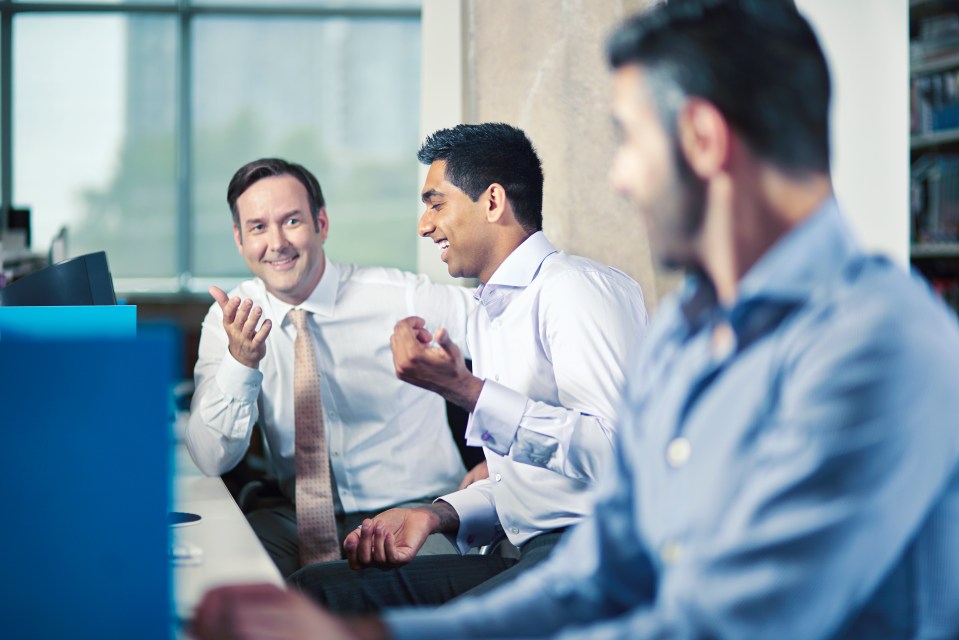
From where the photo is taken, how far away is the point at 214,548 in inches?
49.3

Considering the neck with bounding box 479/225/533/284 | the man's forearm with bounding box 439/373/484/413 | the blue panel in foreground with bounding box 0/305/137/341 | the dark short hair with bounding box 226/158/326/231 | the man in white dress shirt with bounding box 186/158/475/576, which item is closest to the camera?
the blue panel in foreground with bounding box 0/305/137/341

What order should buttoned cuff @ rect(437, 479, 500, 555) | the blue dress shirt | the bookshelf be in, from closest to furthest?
the blue dress shirt, buttoned cuff @ rect(437, 479, 500, 555), the bookshelf

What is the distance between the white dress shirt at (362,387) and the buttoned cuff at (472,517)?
339 mm

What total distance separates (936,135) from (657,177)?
353 cm

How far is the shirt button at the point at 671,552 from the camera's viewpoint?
68 centimetres

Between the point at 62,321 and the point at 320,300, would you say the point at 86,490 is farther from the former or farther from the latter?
the point at 320,300

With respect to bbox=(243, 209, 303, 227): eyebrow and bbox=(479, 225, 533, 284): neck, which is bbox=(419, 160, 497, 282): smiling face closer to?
bbox=(479, 225, 533, 284): neck

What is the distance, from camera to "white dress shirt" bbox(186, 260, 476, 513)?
7.09 ft

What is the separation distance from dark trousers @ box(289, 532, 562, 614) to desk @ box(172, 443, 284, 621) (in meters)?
0.23

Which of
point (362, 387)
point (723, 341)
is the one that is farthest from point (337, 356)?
point (723, 341)

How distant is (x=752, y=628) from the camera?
24.1 inches

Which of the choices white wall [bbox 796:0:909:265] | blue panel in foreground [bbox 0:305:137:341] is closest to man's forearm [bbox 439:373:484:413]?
blue panel in foreground [bbox 0:305:137:341]

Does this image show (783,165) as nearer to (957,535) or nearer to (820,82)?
(820,82)

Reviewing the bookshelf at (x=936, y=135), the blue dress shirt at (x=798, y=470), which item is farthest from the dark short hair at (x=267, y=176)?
the bookshelf at (x=936, y=135)
